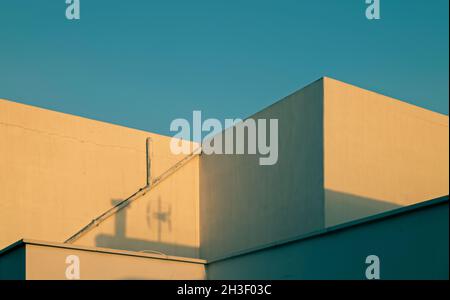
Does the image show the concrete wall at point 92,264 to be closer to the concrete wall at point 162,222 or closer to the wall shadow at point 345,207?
the wall shadow at point 345,207

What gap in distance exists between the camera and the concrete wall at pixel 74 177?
19.4 meters

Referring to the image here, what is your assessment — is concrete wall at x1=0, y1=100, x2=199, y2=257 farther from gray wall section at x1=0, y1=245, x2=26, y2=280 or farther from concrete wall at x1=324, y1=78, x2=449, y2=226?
concrete wall at x1=324, y1=78, x2=449, y2=226

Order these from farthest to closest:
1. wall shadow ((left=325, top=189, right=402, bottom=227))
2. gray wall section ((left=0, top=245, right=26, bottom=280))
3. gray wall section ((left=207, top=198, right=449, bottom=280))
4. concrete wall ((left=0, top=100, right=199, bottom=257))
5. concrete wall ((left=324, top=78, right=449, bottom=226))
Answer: concrete wall ((left=0, top=100, right=199, bottom=257)), concrete wall ((left=324, top=78, right=449, bottom=226)), wall shadow ((left=325, top=189, right=402, bottom=227)), gray wall section ((left=0, top=245, right=26, bottom=280)), gray wall section ((left=207, top=198, right=449, bottom=280))

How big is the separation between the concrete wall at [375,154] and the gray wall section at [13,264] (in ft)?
23.7

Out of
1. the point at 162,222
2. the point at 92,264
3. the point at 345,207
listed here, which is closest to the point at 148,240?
Result: the point at 162,222

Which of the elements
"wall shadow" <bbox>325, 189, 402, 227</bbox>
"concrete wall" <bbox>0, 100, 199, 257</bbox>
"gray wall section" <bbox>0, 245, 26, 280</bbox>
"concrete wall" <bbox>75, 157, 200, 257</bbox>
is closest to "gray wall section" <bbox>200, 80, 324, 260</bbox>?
"wall shadow" <bbox>325, 189, 402, 227</bbox>

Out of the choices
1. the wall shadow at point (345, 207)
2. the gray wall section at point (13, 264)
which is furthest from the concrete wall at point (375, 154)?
the gray wall section at point (13, 264)

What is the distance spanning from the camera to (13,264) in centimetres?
1448

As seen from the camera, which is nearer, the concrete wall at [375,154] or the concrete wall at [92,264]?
the concrete wall at [92,264]

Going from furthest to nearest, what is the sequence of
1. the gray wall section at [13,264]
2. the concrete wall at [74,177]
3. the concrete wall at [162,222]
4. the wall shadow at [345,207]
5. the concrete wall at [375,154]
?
the concrete wall at [162,222]
the concrete wall at [74,177]
the concrete wall at [375,154]
the wall shadow at [345,207]
the gray wall section at [13,264]

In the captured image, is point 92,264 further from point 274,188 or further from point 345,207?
point 345,207

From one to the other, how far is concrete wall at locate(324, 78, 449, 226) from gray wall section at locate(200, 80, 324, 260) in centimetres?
36

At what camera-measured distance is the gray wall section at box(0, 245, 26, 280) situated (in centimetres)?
1412
